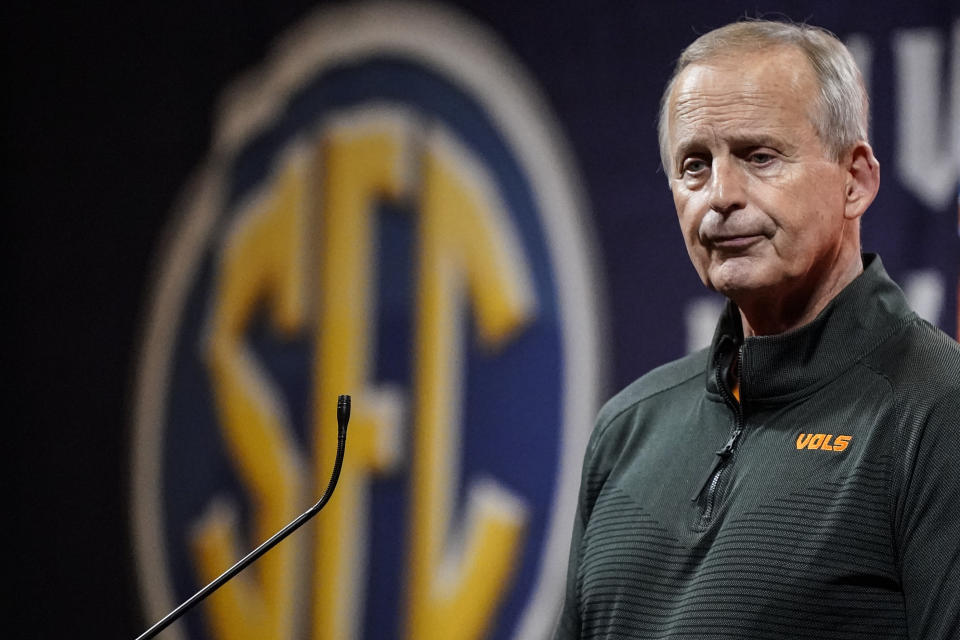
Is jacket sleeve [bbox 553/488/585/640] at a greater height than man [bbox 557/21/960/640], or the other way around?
man [bbox 557/21/960/640]

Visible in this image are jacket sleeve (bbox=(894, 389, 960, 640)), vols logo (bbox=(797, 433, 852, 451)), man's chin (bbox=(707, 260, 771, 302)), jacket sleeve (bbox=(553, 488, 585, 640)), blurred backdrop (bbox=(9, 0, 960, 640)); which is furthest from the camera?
blurred backdrop (bbox=(9, 0, 960, 640))

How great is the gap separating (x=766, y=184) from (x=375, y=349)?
1479 mm

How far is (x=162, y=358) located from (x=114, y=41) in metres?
0.86

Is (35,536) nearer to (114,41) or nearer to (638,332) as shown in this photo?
(114,41)

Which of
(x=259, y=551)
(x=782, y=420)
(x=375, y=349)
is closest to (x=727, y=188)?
(x=782, y=420)

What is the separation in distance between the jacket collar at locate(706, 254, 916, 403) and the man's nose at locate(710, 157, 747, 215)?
0.51ft

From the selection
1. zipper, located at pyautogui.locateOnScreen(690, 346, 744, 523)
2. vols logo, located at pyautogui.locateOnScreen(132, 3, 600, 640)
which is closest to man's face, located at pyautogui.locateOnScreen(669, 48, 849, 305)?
zipper, located at pyautogui.locateOnScreen(690, 346, 744, 523)

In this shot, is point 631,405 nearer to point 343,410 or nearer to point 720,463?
point 720,463

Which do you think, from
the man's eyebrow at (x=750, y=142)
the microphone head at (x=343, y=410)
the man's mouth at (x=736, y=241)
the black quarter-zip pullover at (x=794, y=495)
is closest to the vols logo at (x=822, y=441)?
the black quarter-zip pullover at (x=794, y=495)

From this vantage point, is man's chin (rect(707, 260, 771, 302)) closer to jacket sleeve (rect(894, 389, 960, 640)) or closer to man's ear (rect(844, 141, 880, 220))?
man's ear (rect(844, 141, 880, 220))

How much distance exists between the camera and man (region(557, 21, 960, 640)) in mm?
1249

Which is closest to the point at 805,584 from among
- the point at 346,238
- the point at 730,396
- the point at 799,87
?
the point at 730,396

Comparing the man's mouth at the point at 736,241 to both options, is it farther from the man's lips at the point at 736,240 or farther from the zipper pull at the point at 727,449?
the zipper pull at the point at 727,449

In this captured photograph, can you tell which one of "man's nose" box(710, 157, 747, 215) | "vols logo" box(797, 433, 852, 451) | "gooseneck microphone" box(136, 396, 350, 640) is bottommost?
"gooseneck microphone" box(136, 396, 350, 640)
